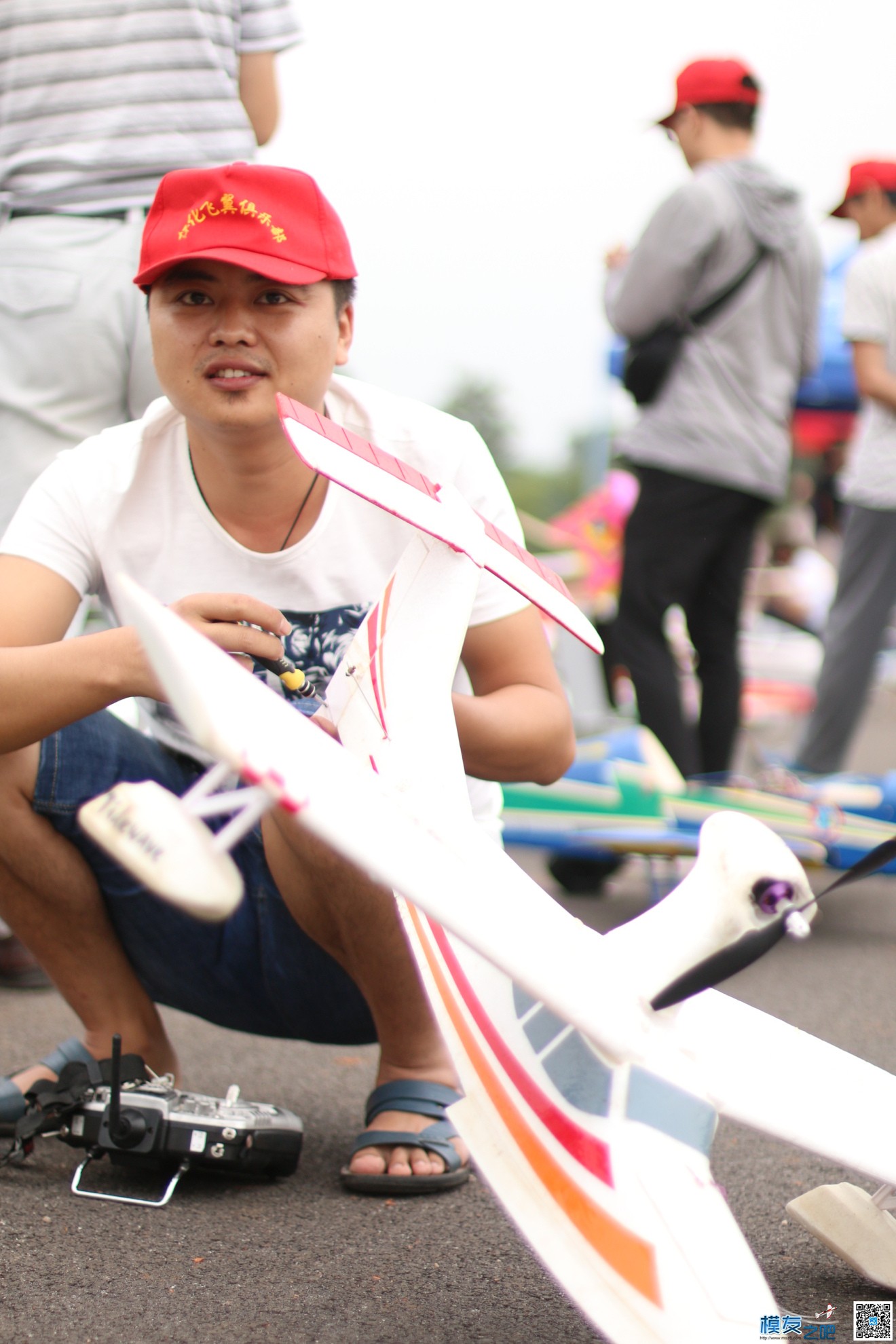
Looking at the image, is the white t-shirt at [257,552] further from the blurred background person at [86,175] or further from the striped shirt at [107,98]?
the striped shirt at [107,98]

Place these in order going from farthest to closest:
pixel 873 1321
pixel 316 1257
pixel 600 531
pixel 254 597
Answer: pixel 600 531, pixel 254 597, pixel 316 1257, pixel 873 1321

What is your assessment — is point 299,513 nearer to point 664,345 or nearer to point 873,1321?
point 873,1321

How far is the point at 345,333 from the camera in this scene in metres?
1.77

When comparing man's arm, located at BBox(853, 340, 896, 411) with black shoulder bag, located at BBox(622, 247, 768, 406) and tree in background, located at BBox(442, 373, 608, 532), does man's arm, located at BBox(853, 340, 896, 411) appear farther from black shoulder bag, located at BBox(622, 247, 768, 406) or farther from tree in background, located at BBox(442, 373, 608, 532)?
tree in background, located at BBox(442, 373, 608, 532)

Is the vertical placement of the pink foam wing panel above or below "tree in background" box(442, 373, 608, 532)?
above

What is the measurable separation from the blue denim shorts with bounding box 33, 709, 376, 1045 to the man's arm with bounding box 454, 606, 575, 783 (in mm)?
299

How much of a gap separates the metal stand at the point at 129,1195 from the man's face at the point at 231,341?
809 mm

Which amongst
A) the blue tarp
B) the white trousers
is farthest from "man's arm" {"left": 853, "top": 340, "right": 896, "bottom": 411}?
the blue tarp

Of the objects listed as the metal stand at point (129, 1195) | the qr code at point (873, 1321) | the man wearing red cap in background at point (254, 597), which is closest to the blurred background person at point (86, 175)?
the man wearing red cap in background at point (254, 597)

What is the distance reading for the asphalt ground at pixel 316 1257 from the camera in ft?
4.08

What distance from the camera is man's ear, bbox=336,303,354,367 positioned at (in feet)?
5.71

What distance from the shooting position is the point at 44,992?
2.40 m

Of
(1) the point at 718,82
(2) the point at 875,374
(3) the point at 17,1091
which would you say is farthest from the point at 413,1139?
(1) the point at 718,82

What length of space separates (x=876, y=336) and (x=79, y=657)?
8.62ft
